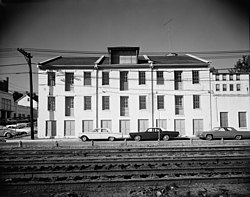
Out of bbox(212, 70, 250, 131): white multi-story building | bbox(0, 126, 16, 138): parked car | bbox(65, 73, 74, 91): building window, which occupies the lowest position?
bbox(0, 126, 16, 138): parked car

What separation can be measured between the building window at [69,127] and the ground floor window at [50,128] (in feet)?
4.56

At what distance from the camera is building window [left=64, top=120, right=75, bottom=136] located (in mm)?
26500

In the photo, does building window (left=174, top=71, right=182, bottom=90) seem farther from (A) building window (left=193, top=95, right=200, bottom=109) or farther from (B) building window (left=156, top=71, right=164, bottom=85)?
(A) building window (left=193, top=95, right=200, bottom=109)

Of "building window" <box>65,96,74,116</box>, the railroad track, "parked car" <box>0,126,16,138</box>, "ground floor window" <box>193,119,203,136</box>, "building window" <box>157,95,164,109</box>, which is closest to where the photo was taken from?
the railroad track

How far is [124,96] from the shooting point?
2700cm

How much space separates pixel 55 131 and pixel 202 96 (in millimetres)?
18379

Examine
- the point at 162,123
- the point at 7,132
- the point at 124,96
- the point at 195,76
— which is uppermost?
the point at 195,76

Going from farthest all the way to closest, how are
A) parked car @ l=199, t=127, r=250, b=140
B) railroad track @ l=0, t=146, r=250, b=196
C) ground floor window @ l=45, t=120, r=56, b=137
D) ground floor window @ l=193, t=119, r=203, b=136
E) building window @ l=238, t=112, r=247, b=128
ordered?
building window @ l=238, t=112, r=247, b=128 < ground floor window @ l=193, t=119, r=203, b=136 < ground floor window @ l=45, t=120, r=56, b=137 < parked car @ l=199, t=127, r=250, b=140 < railroad track @ l=0, t=146, r=250, b=196

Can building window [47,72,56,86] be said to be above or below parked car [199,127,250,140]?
above

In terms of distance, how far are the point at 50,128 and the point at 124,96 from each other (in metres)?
9.75

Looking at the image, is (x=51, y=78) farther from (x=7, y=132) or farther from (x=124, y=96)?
(x=7, y=132)

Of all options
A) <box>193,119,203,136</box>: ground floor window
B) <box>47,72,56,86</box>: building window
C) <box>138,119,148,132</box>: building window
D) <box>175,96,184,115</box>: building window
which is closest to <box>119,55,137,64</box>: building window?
<box>175,96,184,115</box>: building window

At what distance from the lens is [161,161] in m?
9.92

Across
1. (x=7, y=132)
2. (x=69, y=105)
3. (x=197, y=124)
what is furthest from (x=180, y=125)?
(x=7, y=132)
